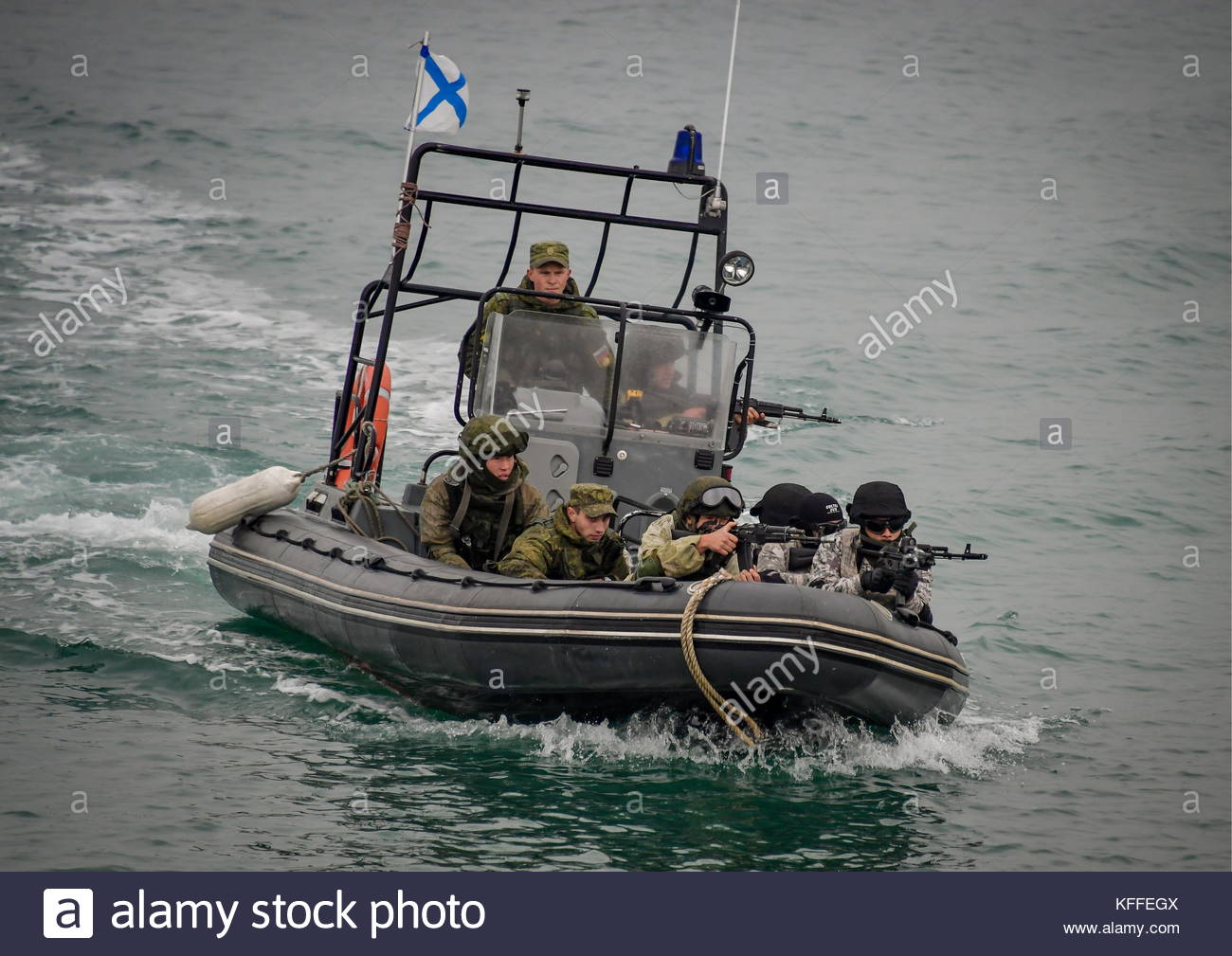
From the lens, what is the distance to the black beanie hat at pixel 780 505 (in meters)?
8.16

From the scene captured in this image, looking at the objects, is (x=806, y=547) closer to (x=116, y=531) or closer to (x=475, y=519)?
(x=475, y=519)

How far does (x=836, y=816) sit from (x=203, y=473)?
277 inches

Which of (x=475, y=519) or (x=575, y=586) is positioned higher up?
(x=475, y=519)

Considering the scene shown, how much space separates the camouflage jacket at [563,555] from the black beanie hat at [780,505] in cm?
83

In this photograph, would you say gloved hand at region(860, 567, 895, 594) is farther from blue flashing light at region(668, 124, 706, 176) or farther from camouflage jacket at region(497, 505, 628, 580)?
blue flashing light at region(668, 124, 706, 176)

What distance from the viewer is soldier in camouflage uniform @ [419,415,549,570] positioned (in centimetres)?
800

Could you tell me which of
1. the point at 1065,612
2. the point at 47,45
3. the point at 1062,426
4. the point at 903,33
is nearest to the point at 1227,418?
the point at 1062,426

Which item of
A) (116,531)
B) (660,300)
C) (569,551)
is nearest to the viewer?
(569,551)

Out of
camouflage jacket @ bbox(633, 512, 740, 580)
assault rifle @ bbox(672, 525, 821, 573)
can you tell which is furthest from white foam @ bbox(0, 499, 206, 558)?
assault rifle @ bbox(672, 525, 821, 573)

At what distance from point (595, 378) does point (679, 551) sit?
88.7 inches

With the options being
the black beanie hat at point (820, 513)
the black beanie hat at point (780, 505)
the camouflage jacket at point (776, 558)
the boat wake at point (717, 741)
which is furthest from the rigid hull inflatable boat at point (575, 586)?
the black beanie hat at point (820, 513)

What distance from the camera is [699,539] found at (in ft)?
22.7

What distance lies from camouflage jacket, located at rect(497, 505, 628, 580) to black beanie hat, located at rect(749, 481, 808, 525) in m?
0.83

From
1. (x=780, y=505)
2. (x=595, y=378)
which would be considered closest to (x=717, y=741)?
(x=780, y=505)
